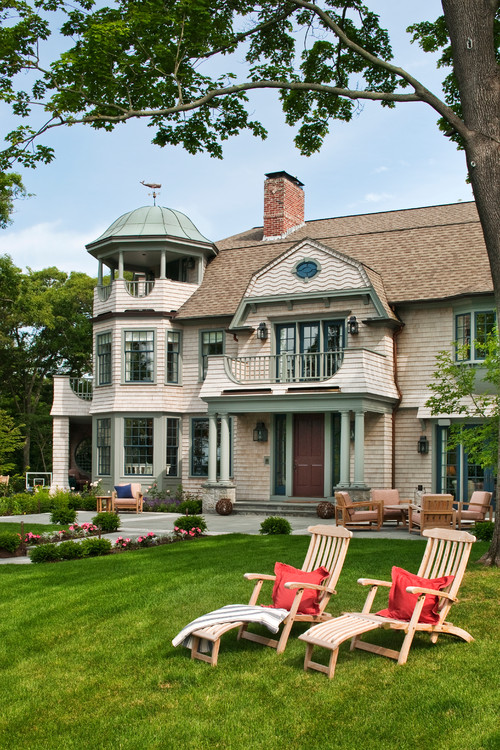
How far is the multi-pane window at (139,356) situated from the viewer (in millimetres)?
26328

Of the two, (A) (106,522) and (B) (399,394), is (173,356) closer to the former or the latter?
(B) (399,394)

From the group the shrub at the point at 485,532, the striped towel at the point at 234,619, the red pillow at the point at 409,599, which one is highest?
the red pillow at the point at 409,599

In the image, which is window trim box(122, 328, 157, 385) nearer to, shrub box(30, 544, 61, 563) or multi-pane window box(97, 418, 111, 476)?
multi-pane window box(97, 418, 111, 476)

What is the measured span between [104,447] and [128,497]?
320cm

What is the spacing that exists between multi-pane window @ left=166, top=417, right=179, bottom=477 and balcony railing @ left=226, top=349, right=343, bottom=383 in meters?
3.84

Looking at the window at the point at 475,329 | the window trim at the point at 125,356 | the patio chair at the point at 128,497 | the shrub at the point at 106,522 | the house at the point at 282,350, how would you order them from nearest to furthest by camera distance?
the shrub at the point at 106,522
the window at the point at 475,329
the house at the point at 282,350
the patio chair at the point at 128,497
the window trim at the point at 125,356

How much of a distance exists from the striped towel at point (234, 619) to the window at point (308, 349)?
1500cm

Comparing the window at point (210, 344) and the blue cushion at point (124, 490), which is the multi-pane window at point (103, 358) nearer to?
the window at point (210, 344)

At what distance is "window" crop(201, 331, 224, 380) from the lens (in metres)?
26.0

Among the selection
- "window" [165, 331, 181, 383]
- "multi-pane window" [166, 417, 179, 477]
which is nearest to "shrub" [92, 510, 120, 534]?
"multi-pane window" [166, 417, 179, 477]

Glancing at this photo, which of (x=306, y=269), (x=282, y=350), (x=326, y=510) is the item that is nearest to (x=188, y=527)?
(x=326, y=510)

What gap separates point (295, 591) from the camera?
7.79 metres

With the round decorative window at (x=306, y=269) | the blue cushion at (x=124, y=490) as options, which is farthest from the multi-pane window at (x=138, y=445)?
the round decorative window at (x=306, y=269)

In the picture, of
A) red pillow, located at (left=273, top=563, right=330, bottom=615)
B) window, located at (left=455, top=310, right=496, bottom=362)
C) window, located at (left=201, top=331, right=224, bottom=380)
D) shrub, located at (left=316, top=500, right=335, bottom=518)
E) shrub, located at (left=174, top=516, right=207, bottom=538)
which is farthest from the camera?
window, located at (left=201, top=331, right=224, bottom=380)
